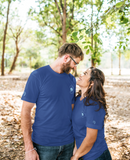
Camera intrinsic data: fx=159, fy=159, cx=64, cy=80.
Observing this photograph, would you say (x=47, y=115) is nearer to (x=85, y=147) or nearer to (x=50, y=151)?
(x=50, y=151)

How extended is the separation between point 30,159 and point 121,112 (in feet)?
23.1

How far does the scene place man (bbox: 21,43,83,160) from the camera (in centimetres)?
197

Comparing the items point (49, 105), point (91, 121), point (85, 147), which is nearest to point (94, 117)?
point (91, 121)

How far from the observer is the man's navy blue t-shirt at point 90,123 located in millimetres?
1868

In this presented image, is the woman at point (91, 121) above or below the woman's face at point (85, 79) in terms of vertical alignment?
below

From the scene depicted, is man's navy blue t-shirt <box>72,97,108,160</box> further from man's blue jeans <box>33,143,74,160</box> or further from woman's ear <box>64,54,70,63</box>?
woman's ear <box>64,54,70,63</box>

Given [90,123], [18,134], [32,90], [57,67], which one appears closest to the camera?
[90,123]

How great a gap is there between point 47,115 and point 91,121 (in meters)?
0.56

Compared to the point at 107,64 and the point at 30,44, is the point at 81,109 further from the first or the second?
the point at 107,64

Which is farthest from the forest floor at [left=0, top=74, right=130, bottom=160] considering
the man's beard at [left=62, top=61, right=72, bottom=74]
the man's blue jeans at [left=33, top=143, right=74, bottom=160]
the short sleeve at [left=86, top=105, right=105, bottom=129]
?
the man's beard at [left=62, top=61, right=72, bottom=74]

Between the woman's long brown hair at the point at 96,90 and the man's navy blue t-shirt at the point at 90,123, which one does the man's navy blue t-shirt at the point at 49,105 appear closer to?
the man's navy blue t-shirt at the point at 90,123

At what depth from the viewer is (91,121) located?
1.86 metres

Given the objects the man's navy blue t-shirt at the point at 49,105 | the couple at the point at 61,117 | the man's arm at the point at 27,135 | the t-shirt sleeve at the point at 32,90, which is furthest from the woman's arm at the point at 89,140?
the t-shirt sleeve at the point at 32,90

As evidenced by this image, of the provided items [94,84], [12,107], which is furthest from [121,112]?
[94,84]
